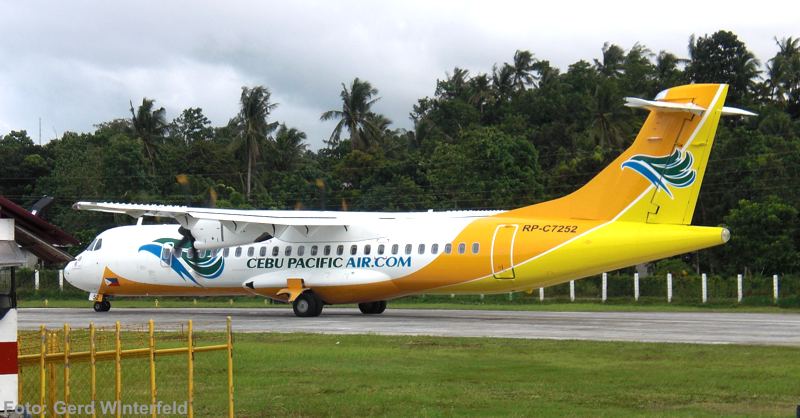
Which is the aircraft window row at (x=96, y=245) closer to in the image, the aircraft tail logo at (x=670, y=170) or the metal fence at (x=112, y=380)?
the metal fence at (x=112, y=380)

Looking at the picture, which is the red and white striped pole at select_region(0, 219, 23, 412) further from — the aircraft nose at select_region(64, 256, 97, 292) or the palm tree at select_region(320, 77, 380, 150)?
the palm tree at select_region(320, 77, 380, 150)

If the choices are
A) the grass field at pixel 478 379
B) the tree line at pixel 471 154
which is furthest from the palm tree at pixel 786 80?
the grass field at pixel 478 379

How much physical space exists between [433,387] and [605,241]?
36.1ft

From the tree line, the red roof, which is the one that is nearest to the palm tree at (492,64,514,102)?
the tree line

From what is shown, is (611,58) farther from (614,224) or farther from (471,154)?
(614,224)

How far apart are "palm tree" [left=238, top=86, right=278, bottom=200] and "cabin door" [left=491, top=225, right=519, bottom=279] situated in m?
47.9

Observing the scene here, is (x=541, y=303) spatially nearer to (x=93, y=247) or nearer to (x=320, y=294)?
(x=320, y=294)

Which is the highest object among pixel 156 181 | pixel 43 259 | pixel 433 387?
pixel 156 181

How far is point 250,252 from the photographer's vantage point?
101 ft

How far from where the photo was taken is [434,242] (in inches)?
1096

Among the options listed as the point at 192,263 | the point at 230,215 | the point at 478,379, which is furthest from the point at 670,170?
the point at 192,263

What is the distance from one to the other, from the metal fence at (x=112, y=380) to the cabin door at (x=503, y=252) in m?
10.4

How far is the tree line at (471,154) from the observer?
51469 millimetres

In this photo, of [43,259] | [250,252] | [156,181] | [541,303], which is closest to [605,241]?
[250,252]
